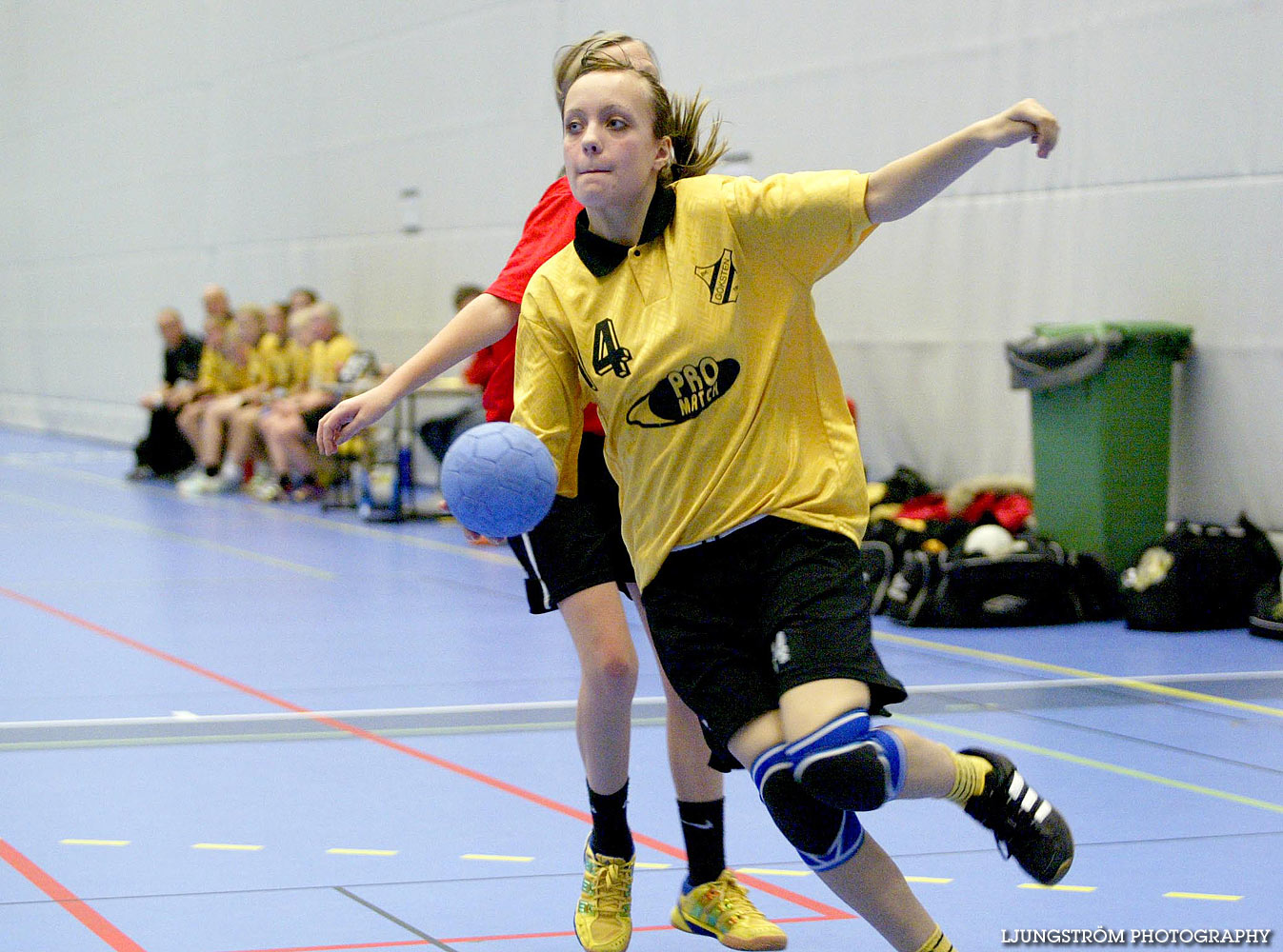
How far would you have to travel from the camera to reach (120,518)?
1273 cm

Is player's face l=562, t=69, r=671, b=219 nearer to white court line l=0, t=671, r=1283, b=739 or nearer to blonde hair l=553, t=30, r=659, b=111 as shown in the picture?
blonde hair l=553, t=30, r=659, b=111

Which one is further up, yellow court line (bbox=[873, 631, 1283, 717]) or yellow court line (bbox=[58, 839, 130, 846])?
yellow court line (bbox=[58, 839, 130, 846])

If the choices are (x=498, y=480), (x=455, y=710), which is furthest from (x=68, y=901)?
(x=455, y=710)

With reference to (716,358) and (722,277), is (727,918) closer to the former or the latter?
(716,358)

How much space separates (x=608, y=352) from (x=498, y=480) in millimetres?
308

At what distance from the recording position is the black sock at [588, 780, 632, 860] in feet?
11.5

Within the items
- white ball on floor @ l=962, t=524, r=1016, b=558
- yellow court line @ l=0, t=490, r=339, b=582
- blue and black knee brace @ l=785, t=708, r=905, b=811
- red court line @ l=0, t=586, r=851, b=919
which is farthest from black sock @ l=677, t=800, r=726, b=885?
yellow court line @ l=0, t=490, r=339, b=582

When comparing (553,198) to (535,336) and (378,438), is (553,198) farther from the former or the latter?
(378,438)

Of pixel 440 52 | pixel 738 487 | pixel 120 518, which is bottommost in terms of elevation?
pixel 120 518

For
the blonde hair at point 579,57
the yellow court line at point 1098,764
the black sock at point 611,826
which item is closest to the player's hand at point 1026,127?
the blonde hair at point 579,57

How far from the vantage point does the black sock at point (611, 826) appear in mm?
3506

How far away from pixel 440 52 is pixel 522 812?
11556 millimetres

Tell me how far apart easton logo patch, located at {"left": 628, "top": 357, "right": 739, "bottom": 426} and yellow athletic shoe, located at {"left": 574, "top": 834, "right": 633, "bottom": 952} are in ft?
3.33

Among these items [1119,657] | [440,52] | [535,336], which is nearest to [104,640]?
[1119,657]
